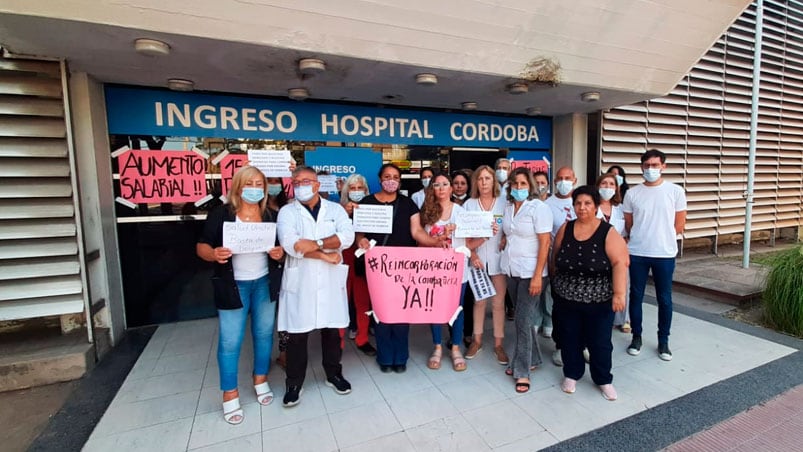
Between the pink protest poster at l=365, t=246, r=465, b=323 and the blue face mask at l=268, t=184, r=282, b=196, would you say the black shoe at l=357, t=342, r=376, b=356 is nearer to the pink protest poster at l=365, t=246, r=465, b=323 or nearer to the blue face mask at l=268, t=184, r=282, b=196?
the pink protest poster at l=365, t=246, r=465, b=323

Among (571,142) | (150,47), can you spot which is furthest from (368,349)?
(571,142)

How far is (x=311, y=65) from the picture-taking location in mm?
3443

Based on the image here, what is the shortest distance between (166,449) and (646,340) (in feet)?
14.6

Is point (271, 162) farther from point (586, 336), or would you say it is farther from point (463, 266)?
point (586, 336)

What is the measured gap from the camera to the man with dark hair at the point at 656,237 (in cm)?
358

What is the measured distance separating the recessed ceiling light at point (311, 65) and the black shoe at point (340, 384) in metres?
2.71

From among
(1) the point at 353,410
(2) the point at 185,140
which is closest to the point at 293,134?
(2) the point at 185,140

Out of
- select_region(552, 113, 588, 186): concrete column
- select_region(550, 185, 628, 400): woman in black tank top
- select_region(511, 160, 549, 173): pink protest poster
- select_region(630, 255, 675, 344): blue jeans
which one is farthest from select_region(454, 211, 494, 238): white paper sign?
select_region(552, 113, 588, 186): concrete column

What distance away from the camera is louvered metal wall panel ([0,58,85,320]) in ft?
11.1

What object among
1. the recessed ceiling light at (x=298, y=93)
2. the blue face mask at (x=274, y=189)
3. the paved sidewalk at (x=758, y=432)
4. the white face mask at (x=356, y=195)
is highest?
the recessed ceiling light at (x=298, y=93)

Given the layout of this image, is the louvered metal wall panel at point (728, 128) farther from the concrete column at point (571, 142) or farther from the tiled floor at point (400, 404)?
the tiled floor at point (400, 404)

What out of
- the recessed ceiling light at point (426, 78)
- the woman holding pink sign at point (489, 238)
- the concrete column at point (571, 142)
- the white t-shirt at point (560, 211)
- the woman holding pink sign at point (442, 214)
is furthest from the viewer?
the concrete column at point (571, 142)

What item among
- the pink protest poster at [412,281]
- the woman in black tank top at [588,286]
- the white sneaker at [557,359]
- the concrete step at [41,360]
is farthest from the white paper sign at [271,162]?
the white sneaker at [557,359]

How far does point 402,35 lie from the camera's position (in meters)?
3.42
